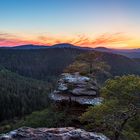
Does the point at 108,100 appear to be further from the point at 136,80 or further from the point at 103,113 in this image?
the point at 136,80

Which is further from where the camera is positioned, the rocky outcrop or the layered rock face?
the layered rock face

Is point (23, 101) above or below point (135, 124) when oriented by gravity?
below

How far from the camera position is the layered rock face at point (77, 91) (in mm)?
38750

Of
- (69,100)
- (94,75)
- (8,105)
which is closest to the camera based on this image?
(69,100)

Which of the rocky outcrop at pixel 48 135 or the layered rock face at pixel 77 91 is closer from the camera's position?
the rocky outcrop at pixel 48 135

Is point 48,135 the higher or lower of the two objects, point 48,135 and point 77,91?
the higher

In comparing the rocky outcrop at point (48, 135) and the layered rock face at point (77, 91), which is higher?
the rocky outcrop at point (48, 135)

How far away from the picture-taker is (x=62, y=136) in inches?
490

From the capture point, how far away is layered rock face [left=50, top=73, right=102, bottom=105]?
127ft

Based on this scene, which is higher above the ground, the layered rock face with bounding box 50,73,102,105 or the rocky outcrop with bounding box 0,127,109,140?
the rocky outcrop with bounding box 0,127,109,140

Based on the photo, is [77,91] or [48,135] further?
[77,91]

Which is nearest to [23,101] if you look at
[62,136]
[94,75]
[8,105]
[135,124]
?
[8,105]

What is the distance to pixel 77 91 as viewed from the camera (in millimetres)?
39125

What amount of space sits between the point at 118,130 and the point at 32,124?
1750 cm
